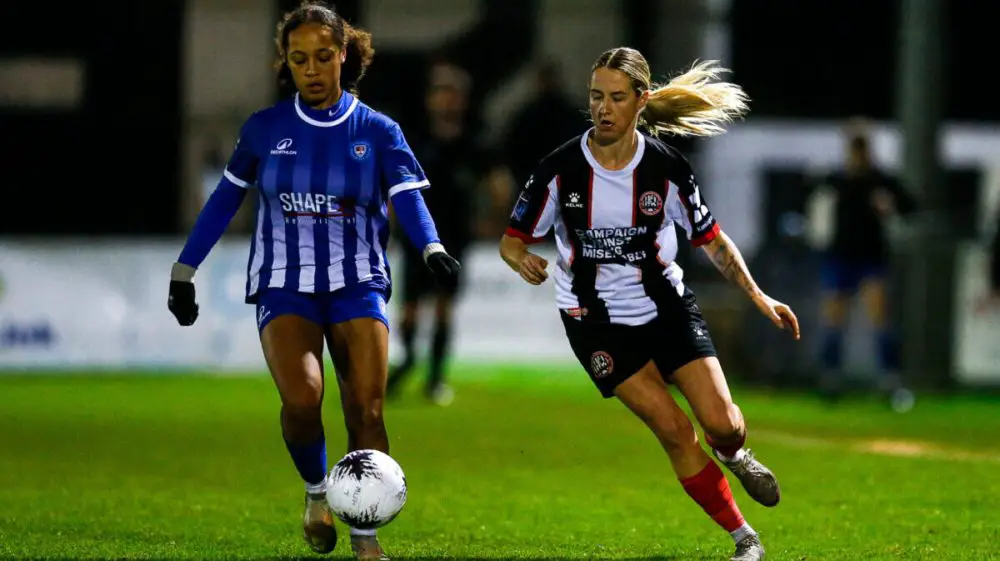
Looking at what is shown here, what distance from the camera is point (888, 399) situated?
15.7m

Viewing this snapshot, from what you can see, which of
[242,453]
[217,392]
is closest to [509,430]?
[242,453]

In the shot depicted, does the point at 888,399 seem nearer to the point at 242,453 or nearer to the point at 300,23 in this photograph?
the point at 242,453

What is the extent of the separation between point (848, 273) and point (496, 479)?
679cm

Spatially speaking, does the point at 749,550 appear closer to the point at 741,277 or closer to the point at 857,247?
the point at 741,277

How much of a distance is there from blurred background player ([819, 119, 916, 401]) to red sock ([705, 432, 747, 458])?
8.43 metres

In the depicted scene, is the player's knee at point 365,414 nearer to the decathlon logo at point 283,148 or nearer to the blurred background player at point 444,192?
the decathlon logo at point 283,148

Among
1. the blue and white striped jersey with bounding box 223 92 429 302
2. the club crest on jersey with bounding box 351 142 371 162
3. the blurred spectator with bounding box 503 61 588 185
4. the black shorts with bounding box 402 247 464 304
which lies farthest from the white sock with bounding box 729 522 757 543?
the blurred spectator with bounding box 503 61 588 185

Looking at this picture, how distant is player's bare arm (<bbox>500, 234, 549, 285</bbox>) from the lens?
6.89m

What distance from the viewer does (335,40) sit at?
22.6 feet

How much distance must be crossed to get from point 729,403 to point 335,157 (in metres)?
1.82

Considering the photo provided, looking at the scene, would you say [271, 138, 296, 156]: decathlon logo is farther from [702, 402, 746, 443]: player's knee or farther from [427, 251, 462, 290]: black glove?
[702, 402, 746, 443]: player's knee

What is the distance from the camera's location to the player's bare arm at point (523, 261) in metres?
6.89

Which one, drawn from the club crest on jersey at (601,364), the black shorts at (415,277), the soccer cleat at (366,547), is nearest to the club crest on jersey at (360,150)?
the club crest on jersey at (601,364)

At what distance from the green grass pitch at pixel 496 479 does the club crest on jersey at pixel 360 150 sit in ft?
5.17
